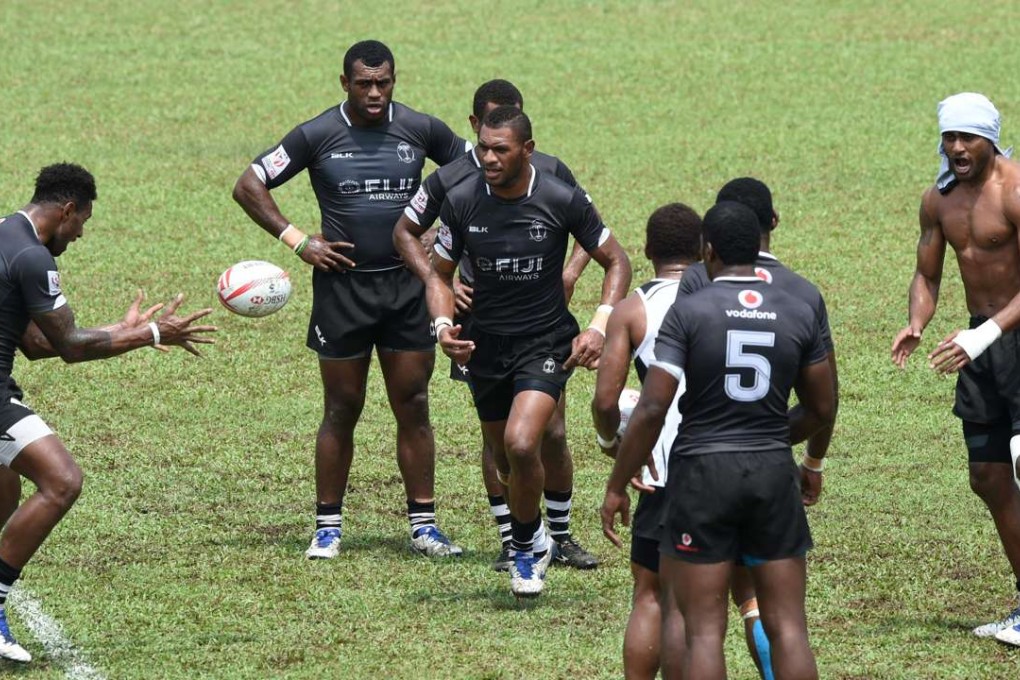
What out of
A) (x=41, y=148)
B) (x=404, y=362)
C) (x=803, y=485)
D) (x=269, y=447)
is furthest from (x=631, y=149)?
(x=803, y=485)

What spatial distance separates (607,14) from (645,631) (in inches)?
942

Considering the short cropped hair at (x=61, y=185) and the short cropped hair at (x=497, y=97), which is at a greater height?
the short cropped hair at (x=497, y=97)

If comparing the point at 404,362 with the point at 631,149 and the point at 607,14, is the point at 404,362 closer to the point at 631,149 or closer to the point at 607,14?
the point at 631,149

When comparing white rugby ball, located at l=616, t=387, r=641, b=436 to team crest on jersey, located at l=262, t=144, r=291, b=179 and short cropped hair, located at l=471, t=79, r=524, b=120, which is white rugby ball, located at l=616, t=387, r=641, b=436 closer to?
short cropped hair, located at l=471, t=79, r=524, b=120

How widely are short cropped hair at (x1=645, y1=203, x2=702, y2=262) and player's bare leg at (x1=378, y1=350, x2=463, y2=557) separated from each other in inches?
134

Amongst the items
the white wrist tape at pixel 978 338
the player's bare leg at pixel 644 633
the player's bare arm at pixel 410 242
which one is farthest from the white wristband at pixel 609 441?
the player's bare arm at pixel 410 242

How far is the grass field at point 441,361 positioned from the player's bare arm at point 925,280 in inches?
59.4

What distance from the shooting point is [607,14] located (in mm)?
30844

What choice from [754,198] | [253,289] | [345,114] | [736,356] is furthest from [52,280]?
[736,356]

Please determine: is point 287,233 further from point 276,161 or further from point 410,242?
point 410,242

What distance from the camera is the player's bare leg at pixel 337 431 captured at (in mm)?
11430

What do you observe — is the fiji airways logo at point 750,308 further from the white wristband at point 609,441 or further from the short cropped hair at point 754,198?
the white wristband at point 609,441

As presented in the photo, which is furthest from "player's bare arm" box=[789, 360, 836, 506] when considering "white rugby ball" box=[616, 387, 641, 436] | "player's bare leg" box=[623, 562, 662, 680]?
"white rugby ball" box=[616, 387, 641, 436]

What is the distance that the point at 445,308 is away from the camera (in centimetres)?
1037
